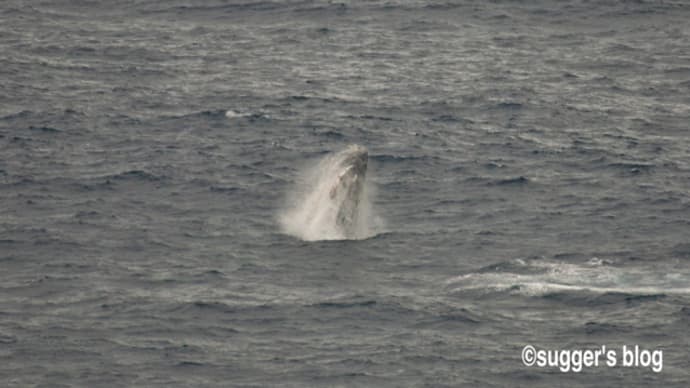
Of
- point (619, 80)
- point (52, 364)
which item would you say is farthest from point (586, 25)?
point (52, 364)

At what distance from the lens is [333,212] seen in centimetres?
7862

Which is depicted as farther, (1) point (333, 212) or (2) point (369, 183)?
(2) point (369, 183)

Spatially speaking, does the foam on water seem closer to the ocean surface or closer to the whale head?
the ocean surface

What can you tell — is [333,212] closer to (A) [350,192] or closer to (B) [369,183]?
(A) [350,192]

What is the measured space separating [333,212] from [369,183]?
24.4 feet

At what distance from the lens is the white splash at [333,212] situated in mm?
78312

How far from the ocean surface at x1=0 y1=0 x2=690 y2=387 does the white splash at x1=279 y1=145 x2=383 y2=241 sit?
944 millimetres

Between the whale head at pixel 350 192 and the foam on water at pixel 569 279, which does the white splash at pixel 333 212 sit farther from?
the foam on water at pixel 569 279

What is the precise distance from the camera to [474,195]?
83.8 metres

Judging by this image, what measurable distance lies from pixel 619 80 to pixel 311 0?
100 feet

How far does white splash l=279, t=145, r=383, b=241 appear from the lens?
78.3 metres

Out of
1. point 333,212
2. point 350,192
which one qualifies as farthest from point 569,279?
point 333,212

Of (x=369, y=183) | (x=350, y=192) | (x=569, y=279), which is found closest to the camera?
(x=569, y=279)

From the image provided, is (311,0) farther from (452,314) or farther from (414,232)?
(452,314)
